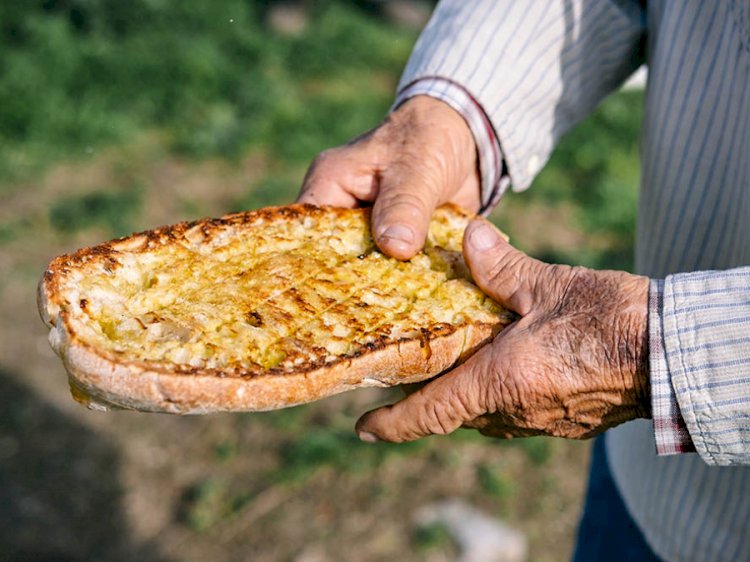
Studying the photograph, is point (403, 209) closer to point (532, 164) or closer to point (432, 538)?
point (532, 164)

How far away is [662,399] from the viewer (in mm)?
2307

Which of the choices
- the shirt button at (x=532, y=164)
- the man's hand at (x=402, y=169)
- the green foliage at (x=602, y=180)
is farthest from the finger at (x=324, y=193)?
the green foliage at (x=602, y=180)

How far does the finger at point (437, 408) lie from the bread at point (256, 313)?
71 millimetres

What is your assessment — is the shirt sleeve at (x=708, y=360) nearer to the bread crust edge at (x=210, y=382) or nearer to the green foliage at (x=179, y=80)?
the bread crust edge at (x=210, y=382)

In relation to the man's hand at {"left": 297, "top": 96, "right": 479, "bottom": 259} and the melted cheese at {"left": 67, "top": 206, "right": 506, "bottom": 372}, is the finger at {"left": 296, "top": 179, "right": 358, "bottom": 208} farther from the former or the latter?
the melted cheese at {"left": 67, "top": 206, "right": 506, "bottom": 372}

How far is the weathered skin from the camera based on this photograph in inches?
95.9

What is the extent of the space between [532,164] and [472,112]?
0.43 meters

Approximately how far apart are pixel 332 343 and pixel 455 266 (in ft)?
2.15

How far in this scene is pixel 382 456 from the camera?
5.76 m

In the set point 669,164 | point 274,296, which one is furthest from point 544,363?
point 669,164

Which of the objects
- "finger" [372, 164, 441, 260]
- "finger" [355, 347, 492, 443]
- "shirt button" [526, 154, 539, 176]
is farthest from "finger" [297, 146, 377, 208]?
"finger" [355, 347, 492, 443]

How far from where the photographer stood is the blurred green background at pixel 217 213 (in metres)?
5.38

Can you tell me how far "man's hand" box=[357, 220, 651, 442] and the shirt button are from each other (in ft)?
2.54

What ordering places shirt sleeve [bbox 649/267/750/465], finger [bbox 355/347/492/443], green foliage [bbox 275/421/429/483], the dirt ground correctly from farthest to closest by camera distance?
1. green foliage [bbox 275/421/429/483]
2. the dirt ground
3. finger [bbox 355/347/492/443]
4. shirt sleeve [bbox 649/267/750/465]
